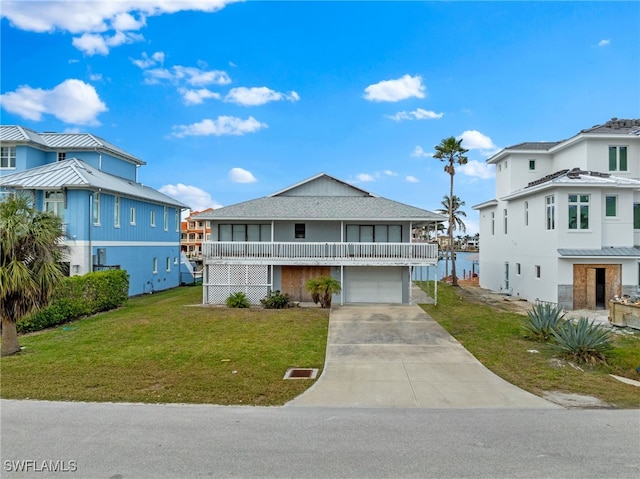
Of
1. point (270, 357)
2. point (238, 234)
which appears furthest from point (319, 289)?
point (270, 357)

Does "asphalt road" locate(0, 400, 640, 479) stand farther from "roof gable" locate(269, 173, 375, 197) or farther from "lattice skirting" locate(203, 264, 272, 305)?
"roof gable" locate(269, 173, 375, 197)

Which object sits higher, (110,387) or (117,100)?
(117,100)

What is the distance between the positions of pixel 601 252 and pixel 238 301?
1770 cm

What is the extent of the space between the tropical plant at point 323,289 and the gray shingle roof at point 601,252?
11.0 meters

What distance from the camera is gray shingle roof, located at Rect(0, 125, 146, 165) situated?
23.5 m

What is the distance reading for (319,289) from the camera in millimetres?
18344

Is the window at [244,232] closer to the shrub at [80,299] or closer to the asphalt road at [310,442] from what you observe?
the shrub at [80,299]

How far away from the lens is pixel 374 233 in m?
20.6

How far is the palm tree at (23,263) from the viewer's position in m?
9.93

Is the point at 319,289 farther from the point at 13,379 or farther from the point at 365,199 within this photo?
the point at 13,379

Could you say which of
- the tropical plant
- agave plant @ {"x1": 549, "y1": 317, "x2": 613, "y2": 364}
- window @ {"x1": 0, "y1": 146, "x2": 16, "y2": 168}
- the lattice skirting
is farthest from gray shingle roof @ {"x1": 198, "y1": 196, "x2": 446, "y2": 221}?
window @ {"x1": 0, "y1": 146, "x2": 16, "y2": 168}

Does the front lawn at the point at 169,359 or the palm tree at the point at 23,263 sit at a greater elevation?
the palm tree at the point at 23,263

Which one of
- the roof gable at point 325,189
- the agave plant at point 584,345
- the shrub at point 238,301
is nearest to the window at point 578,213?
the agave plant at point 584,345

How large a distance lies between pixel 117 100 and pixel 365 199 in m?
16.2
